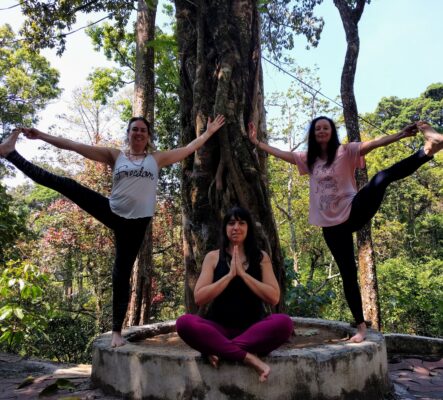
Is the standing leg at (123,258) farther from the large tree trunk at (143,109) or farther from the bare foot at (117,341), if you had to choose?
the large tree trunk at (143,109)

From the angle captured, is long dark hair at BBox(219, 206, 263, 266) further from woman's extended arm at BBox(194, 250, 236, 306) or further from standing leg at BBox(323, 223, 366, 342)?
standing leg at BBox(323, 223, 366, 342)

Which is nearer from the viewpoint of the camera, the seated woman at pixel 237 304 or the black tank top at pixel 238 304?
the seated woman at pixel 237 304

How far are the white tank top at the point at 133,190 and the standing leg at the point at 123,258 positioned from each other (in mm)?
79

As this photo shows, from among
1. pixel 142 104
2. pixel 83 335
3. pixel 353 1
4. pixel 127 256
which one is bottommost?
pixel 83 335

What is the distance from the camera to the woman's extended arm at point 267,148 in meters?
3.55

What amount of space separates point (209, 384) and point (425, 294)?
35.8ft

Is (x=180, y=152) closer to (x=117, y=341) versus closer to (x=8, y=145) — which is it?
(x=8, y=145)

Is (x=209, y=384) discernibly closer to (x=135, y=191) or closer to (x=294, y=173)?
(x=135, y=191)

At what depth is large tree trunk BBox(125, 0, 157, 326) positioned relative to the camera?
7.70m

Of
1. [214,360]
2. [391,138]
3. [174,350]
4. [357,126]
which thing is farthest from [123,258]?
[357,126]

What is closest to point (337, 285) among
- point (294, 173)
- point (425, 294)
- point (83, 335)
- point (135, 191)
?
point (425, 294)

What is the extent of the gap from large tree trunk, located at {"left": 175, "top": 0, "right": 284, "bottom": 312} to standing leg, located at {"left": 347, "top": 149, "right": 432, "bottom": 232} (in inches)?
31.7

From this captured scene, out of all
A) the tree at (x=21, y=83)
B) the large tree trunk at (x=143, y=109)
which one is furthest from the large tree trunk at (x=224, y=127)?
the tree at (x=21, y=83)

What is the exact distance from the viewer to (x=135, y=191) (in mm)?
3100
